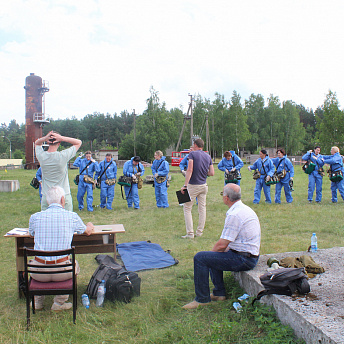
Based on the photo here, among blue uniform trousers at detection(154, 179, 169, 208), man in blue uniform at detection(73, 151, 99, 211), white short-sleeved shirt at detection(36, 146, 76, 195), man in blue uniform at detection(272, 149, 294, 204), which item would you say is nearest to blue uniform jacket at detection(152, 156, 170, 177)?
blue uniform trousers at detection(154, 179, 169, 208)

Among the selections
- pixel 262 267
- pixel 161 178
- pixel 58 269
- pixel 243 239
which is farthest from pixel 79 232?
pixel 161 178

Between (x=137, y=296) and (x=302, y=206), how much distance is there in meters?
8.05

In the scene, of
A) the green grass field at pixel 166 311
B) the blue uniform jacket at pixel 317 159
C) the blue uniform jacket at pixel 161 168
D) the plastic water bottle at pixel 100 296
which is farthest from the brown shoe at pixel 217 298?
the blue uniform jacket at pixel 317 159

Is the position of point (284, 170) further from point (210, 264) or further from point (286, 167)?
point (210, 264)

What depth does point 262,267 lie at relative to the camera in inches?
171

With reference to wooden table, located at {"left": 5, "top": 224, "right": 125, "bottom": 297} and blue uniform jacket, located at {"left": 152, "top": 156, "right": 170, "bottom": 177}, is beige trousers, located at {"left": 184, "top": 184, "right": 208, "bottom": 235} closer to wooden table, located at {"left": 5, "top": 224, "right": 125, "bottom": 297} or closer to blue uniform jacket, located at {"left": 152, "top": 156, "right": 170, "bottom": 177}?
wooden table, located at {"left": 5, "top": 224, "right": 125, "bottom": 297}

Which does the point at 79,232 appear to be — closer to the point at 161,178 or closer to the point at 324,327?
the point at 324,327

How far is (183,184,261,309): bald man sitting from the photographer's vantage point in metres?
3.88

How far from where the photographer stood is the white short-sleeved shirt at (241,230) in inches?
151

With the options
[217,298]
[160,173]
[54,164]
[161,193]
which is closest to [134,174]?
[160,173]

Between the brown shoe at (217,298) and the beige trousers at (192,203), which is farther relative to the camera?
the beige trousers at (192,203)

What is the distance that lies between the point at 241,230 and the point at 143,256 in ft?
8.80

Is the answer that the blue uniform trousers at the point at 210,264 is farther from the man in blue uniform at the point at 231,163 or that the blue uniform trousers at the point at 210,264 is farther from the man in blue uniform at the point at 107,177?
the man in blue uniform at the point at 231,163

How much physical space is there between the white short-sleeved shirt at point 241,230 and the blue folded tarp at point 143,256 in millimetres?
1939
